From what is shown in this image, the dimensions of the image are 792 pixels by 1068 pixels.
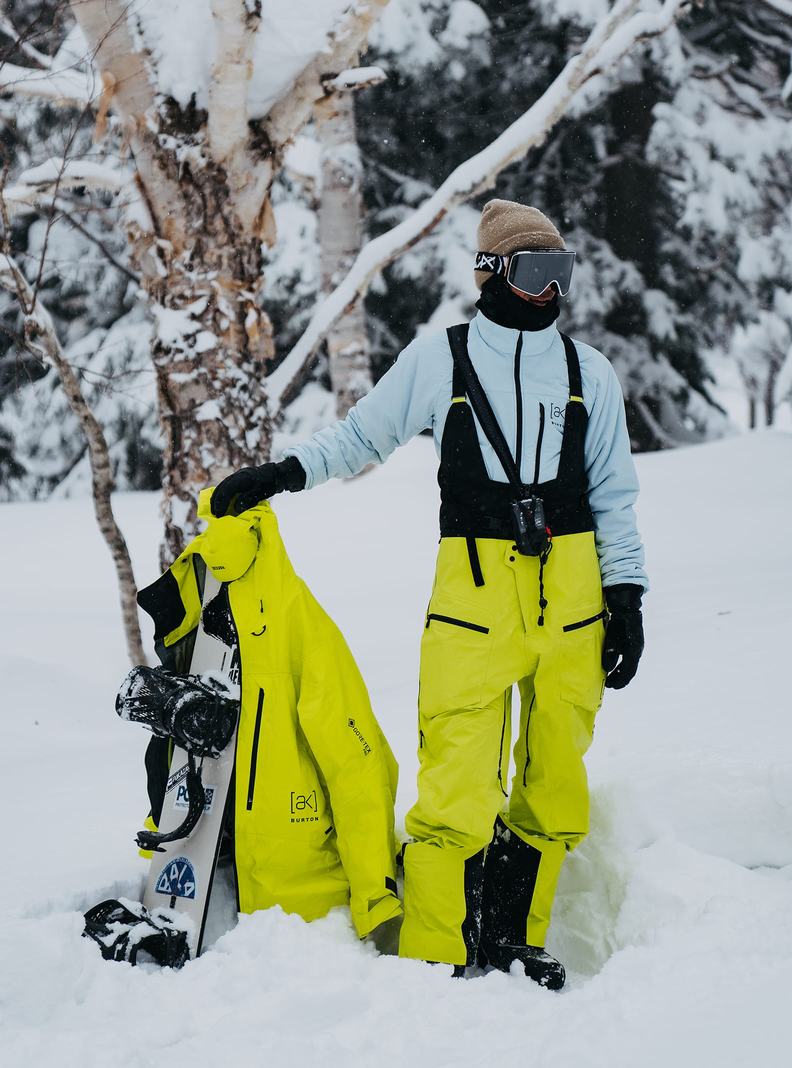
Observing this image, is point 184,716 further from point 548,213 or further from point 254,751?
point 548,213

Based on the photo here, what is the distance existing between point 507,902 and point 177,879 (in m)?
0.79

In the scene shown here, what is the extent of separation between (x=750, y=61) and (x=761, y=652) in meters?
10.8

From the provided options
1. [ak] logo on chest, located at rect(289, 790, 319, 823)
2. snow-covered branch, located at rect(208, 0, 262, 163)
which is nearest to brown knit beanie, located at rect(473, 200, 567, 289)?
[ak] logo on chest, located at rect(289, 790, 319, 823)

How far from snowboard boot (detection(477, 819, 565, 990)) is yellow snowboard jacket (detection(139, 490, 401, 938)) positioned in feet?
0.88

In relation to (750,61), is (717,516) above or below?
below

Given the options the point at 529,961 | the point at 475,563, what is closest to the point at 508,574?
the point at 475,563

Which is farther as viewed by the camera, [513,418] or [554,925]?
[554,925]

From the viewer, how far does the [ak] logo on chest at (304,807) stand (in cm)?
246

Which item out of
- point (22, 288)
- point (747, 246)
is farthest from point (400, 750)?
point (747, 246)

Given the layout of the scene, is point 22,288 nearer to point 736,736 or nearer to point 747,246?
point 736,736

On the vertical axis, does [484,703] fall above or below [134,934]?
above

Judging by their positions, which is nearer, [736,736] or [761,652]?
[736,736]

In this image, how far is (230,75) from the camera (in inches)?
155

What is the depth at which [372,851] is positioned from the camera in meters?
2.44
